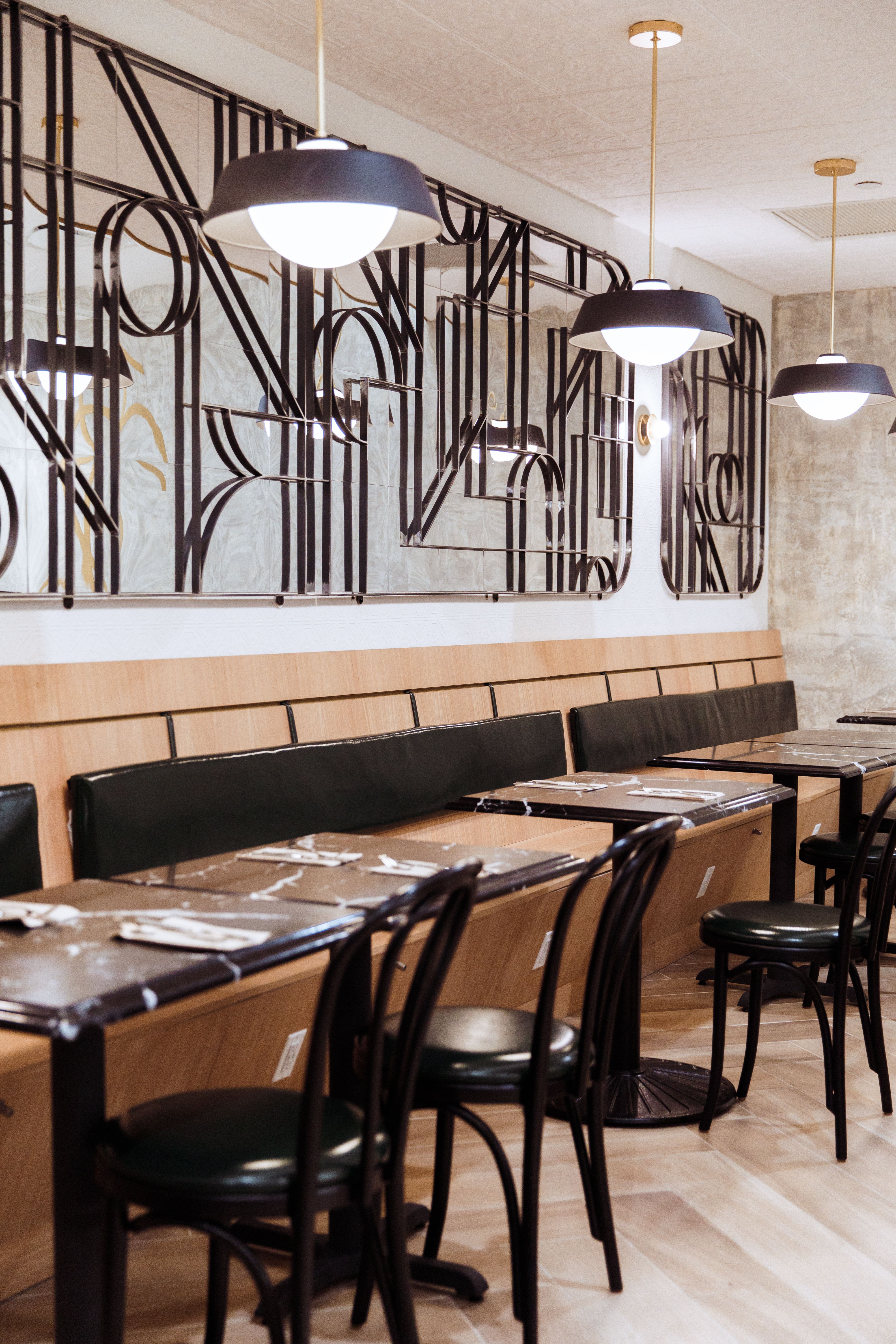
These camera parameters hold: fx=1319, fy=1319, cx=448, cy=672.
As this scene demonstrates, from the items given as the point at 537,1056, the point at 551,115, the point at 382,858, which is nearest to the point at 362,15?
the point at 551,115

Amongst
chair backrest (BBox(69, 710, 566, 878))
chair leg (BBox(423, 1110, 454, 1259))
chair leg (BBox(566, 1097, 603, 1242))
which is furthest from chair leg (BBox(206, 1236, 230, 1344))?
chair backrest (BBox(69, 710, 566, 878))

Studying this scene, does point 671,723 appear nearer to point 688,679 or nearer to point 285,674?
point 688,679

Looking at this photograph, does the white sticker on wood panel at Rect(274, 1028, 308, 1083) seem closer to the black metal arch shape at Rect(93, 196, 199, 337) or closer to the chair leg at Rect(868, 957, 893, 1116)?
the chair leg at Rect(868, 957, 893, 1116)

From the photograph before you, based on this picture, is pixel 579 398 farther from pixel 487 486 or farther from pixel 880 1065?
pixel 880 1065

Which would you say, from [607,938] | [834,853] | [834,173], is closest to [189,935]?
[607,938]

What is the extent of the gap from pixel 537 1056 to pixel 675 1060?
181 centimetres

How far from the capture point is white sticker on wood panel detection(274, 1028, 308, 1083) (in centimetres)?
335

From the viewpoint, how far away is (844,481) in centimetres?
756

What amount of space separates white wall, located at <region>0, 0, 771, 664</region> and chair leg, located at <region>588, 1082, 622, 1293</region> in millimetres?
1889

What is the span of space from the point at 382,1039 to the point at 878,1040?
2221 mm

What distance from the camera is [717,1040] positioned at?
3.54 meters

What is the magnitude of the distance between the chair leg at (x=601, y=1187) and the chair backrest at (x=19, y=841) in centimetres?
142

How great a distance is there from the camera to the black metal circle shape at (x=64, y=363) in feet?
11.3

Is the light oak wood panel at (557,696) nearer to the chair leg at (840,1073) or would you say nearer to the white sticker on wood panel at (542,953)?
the white sticker on wood panel at (542,953)
